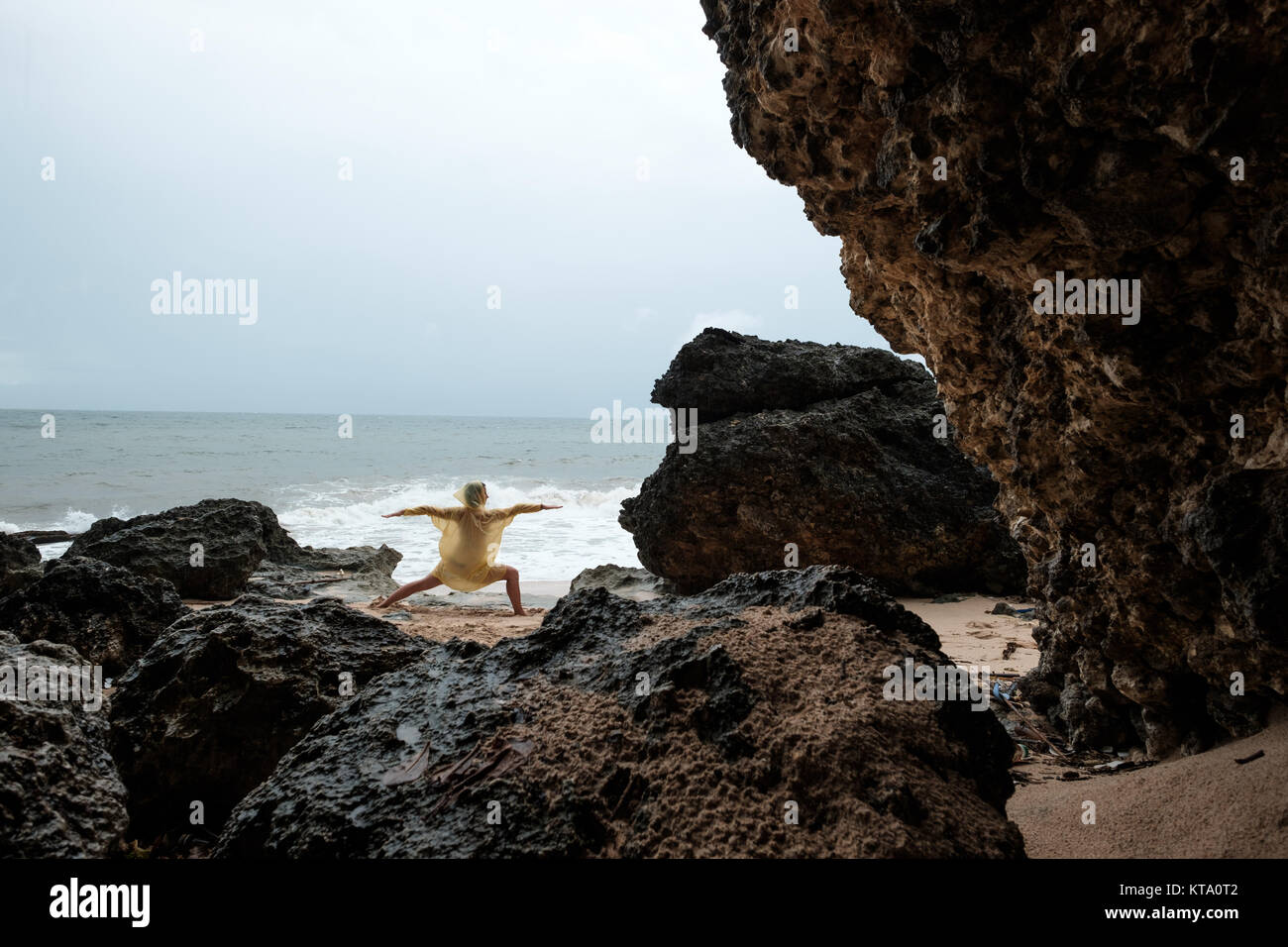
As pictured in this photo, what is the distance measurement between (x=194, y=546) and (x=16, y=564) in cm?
155

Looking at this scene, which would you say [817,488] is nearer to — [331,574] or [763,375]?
[763,375]

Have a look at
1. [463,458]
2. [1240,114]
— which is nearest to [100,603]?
[1240,114]

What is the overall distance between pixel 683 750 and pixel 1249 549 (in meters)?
1.67

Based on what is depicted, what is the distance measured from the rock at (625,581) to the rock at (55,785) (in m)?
6.93

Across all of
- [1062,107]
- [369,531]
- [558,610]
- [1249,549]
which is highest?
[1062,107]

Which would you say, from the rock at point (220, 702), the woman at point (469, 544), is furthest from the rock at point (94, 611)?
the woman at point (469, 544)

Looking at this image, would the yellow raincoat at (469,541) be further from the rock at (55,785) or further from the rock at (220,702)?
the rock at (55,785)

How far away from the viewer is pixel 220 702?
3.08m

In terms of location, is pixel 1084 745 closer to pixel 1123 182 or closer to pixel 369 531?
pixel 1123 182

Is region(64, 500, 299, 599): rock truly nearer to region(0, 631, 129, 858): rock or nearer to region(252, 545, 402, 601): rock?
region(252, 545, 402, 601): rock

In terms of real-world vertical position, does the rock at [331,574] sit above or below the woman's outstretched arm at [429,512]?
below

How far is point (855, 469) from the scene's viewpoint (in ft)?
27.5

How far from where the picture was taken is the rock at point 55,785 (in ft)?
6.35

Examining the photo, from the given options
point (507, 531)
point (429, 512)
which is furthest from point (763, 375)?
point (507, 531)
